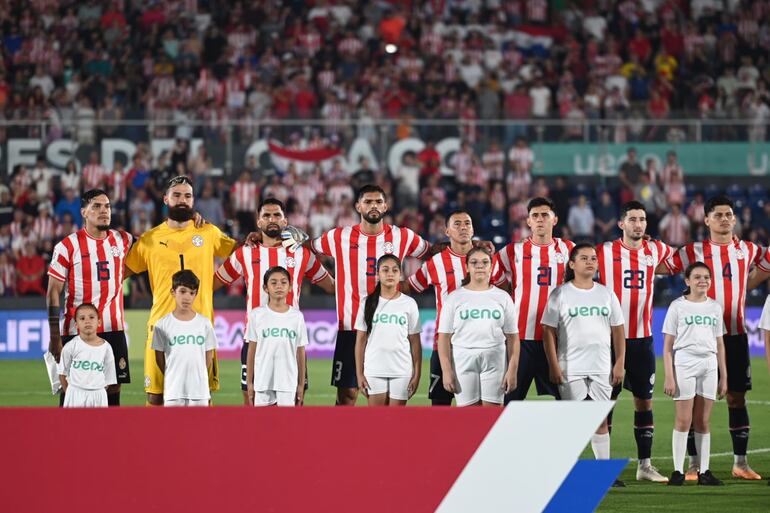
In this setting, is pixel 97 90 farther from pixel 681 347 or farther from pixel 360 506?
pixel 360 506

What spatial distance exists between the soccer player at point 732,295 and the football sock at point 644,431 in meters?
0.40

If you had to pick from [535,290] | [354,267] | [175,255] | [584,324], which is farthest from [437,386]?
[175,255]

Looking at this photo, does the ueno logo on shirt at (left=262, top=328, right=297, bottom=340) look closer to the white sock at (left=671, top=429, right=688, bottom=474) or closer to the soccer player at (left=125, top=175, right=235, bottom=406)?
the soccer player at (left=125, top=175, right=235, bottom=406)

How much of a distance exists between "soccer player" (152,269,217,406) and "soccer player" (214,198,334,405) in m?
0.47

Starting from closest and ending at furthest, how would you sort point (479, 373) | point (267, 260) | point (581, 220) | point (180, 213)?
point (479, 373) < point (180, 213) < point (267, 260) < point (581, 220)

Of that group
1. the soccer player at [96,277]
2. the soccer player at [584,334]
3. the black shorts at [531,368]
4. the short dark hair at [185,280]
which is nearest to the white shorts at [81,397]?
the soccer player at [96,277]

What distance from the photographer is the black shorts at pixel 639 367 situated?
9664 mm

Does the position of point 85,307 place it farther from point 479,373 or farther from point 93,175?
point 93,175

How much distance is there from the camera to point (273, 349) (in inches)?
359

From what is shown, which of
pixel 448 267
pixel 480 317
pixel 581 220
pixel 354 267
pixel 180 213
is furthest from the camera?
pixel 581 220

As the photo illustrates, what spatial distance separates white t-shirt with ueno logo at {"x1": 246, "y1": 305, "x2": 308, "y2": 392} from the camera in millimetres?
9125

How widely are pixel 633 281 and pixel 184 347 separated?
10.8ft

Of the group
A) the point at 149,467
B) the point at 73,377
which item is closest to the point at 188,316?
the point at 73,377

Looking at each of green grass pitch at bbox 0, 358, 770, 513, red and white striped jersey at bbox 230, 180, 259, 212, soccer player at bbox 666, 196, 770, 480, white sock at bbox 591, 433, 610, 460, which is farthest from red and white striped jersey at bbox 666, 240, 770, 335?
red and white striped jersey at bbox 230, 180, 259, 212
